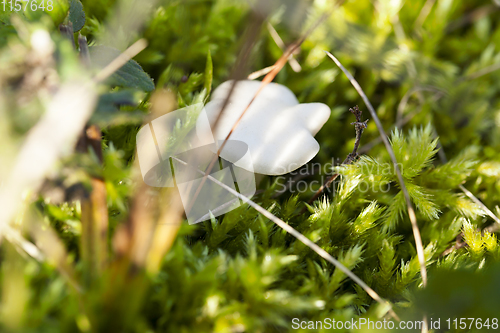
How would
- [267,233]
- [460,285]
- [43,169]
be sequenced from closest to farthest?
[43,169], [460,285], [267,233]

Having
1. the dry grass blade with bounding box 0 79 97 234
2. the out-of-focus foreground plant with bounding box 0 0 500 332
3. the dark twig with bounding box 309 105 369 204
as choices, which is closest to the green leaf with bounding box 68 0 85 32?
the out-of-focus foreground plant with bounding box 0 0 500 332

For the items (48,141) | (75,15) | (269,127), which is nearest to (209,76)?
(269,127)

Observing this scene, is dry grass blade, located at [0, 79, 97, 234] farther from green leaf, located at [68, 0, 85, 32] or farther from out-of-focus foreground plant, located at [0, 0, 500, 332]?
green leaf, located at [68, 0, 85, 32]

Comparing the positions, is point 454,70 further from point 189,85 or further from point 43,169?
point 43,169

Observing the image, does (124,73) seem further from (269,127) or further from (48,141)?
(269,127)

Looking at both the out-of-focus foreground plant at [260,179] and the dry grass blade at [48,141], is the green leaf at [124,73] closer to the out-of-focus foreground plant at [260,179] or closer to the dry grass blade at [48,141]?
the out-of-focus foreground plant at [260,179]

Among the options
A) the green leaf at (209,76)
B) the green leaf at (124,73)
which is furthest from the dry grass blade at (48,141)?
the green leaf at (209,76)

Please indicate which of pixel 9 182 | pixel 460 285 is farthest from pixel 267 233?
pixel 9 182
